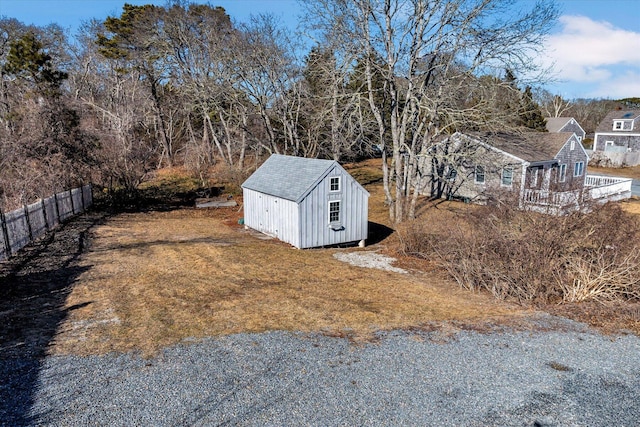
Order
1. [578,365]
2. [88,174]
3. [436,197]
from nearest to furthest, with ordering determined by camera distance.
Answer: [578,365]
[88,174]
[436,197]

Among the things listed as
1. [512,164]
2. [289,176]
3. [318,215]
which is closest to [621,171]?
[512,164]

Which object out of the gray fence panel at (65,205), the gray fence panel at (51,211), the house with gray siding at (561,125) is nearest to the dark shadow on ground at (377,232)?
the gray fence panel at (51,211)

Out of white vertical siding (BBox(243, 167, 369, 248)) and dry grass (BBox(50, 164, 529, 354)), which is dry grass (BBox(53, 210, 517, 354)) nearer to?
dry grass (BBox(50, 164, 529, 354))

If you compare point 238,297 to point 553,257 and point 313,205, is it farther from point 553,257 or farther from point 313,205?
point 553,257

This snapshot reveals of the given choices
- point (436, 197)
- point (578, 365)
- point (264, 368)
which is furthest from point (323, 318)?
point (436, 197)

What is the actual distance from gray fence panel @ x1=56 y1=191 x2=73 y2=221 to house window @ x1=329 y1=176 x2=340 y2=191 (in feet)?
38.1

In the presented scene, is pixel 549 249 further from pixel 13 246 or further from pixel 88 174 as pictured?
pixel 88 174

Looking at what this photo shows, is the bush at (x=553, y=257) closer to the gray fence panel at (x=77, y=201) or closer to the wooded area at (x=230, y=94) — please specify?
the wooded area at (x=230, y=94)

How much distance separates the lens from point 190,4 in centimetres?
3572

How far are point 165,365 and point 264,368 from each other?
1.67 meters

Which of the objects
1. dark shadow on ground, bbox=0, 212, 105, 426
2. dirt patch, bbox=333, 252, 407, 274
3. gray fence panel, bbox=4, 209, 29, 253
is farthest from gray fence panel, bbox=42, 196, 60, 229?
dirt patch, bbox=333, 252, 407, 274

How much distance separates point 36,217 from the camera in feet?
51.9

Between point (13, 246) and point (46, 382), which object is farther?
point (13, 246)

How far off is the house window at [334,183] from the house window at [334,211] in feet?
1.76
